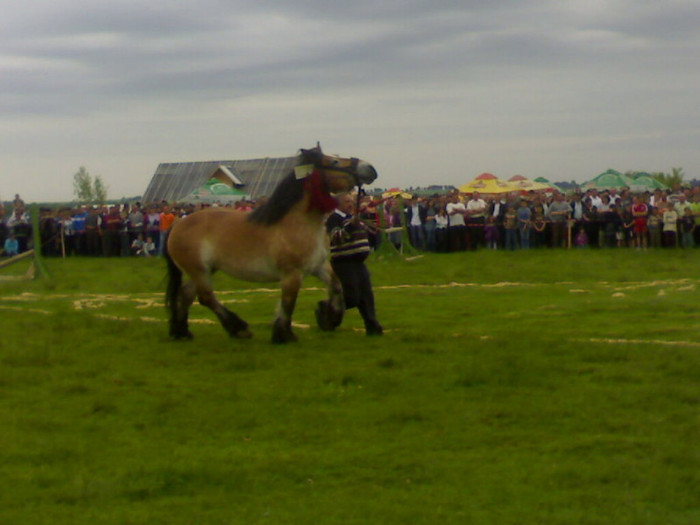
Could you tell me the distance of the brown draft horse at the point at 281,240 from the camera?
10898 millimetres

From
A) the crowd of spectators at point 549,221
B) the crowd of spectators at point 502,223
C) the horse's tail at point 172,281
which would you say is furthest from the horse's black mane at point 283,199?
the crowd of spectators at point 549,221

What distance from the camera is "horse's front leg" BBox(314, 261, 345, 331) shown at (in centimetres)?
1129

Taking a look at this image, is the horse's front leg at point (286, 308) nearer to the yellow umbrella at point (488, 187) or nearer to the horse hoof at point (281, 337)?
the horse hoof at point (281, 337)

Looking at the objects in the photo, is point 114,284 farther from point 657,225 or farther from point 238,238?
point 657,225

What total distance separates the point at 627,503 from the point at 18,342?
8021 millimetres

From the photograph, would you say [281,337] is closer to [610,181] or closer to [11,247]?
[11,247]

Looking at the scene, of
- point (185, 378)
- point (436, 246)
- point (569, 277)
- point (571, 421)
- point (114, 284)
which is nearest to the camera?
point (571, 421)

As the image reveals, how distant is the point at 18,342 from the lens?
1147cm

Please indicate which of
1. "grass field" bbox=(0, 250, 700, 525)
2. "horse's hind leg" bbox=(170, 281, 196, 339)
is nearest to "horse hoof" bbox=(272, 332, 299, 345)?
"grass field" bbox=(0, 250, 700, 525)

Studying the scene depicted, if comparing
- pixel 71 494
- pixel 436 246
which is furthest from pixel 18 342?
pixel 436 246

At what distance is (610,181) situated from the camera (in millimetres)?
43438

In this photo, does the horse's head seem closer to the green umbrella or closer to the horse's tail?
the horse's tail

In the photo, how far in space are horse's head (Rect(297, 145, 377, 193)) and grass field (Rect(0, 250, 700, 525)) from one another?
5.66 feet

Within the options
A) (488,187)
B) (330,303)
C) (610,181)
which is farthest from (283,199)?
(610,181)
